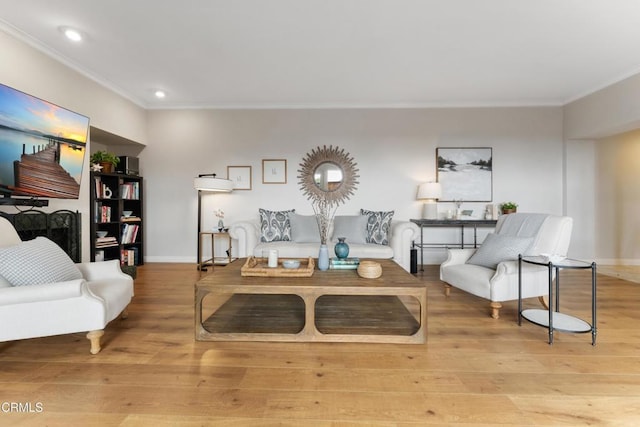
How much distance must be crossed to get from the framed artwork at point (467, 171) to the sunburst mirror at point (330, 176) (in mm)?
1398

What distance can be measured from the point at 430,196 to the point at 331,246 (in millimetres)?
1819

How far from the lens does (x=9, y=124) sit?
2.53 metres

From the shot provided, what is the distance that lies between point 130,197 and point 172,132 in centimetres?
123

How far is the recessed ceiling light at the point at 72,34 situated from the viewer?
2689 millimetres

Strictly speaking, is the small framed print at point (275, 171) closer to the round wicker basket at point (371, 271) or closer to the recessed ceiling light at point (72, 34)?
the recessed ceiling light at point (72, 34)

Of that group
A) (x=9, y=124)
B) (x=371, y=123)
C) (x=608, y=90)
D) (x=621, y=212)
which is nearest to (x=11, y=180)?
(x=9, y=124)

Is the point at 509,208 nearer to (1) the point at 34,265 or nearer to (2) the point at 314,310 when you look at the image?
(2) the point at 314,310

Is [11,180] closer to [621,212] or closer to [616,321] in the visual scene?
[616,321]

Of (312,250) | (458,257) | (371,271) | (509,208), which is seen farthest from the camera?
(509,208)

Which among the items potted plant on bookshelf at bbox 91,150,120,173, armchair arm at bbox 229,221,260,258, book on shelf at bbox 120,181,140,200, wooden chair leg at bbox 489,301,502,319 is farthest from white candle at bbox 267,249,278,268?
book on shelf at bbox 120,181,140,200

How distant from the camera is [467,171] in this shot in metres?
4.68

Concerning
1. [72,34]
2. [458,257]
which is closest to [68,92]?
[72,34]

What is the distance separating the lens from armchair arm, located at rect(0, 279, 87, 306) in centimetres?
159

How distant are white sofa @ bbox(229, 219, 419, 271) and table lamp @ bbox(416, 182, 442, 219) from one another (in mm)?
923
